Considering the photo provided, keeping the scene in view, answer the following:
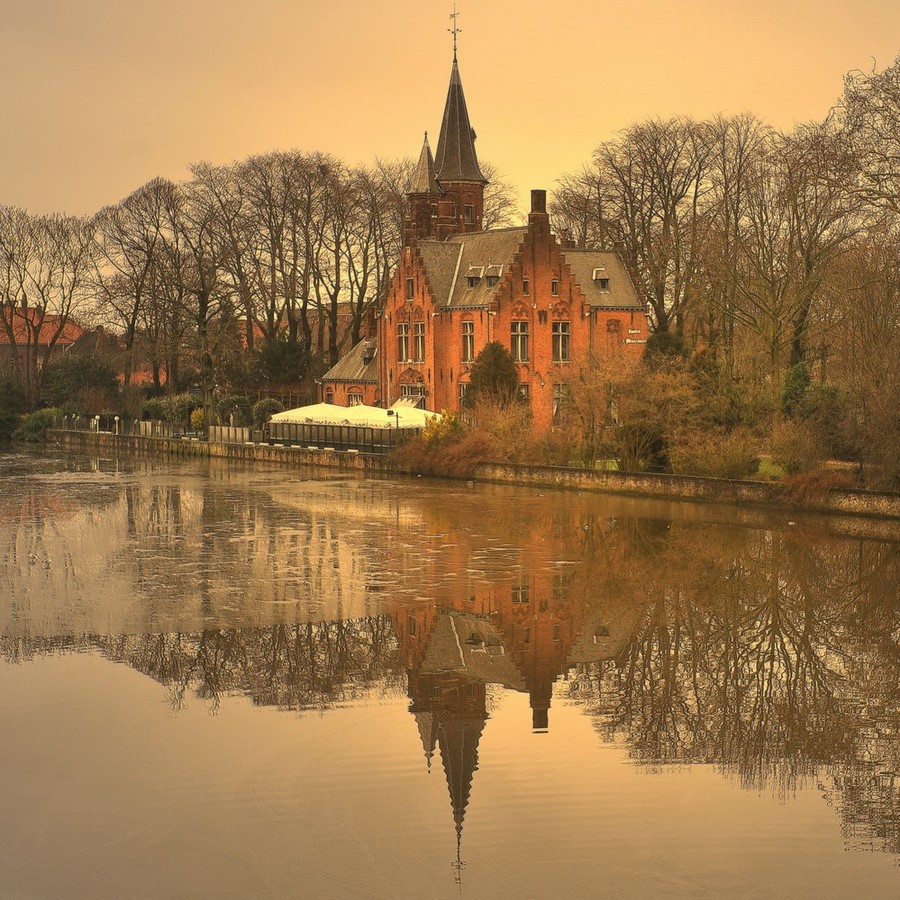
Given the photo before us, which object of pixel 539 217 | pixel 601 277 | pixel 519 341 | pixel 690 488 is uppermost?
pixel 539 217

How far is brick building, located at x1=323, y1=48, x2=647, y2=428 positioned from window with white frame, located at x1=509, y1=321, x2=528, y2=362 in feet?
0.14

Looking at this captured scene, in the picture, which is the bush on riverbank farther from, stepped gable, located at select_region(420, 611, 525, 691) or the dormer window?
stepped gable, located at select_region(420, 611, 525, 691)

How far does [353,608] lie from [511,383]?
1213 inches

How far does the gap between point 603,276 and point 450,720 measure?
47.3m

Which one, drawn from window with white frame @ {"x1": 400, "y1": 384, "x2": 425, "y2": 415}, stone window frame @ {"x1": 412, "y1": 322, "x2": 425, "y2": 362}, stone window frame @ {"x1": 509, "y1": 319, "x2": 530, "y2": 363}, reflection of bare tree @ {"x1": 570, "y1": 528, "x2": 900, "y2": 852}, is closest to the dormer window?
stone window frame @ {"x1": 509, "y1": 319, "x2": 530, "y2": 363}

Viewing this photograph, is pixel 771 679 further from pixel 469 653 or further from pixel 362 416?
pixel 362 416

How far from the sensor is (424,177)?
65.4m

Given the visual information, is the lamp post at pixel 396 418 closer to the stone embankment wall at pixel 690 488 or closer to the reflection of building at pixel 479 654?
the stone embankment wall at pixel 690 488

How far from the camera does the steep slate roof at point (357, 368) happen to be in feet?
221

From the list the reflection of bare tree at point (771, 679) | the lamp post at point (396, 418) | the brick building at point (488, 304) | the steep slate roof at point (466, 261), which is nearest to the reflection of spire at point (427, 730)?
the reflection of bare tree at point (771, 679)

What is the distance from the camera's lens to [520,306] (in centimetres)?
5959

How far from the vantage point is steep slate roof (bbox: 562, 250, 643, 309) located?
60906 mm

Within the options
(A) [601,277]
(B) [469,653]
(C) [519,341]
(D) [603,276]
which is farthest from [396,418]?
(B) [469,653]

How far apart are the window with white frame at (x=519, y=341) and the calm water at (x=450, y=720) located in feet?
97.1
